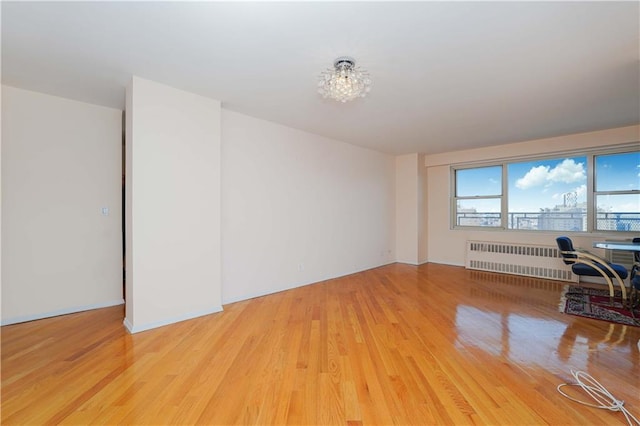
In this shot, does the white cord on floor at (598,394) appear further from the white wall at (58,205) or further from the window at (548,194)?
the white wall at (58,205)

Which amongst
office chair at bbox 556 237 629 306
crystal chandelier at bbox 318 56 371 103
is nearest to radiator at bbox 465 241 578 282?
office chair at bbox 556 237 629 306

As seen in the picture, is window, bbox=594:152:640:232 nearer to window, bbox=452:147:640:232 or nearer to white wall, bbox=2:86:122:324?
window, bbox=452:147:640:232

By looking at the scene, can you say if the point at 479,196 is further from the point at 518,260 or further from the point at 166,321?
the point at 166,321

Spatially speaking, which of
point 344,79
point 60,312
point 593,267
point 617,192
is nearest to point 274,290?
point 60,312

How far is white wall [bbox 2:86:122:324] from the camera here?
9.82ft

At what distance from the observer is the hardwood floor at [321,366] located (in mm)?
1678

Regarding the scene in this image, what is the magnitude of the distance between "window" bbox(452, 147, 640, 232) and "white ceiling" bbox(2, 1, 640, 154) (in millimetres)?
1319

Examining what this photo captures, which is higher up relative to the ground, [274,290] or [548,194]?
[548,194]

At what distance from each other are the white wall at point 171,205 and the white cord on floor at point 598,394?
3518 mm

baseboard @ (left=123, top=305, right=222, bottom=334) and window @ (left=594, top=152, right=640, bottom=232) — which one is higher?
window @ (left=594, top=152, right=640, bottom=232)

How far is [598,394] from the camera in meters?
1.84

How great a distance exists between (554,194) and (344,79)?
17.3ft

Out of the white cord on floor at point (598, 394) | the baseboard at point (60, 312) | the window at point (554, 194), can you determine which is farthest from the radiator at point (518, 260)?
the baseboard at point (60, 312)

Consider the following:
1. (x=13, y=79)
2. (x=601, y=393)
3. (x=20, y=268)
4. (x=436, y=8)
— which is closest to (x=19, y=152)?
(x=13, y=79)
